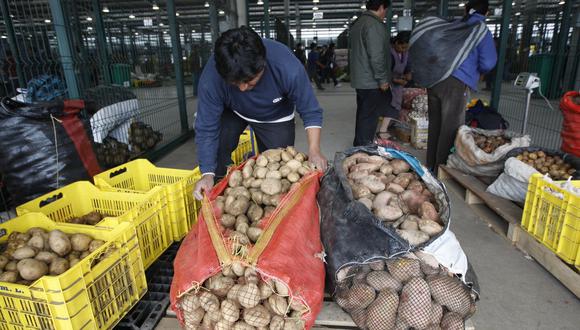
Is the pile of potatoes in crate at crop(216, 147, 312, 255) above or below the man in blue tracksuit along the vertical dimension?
below

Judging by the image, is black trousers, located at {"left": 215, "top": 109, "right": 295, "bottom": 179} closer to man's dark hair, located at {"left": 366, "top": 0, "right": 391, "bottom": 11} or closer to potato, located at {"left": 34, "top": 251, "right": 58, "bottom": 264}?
potato, located at {"left": 34, "top": 251, "right": 58, "bottom": 264}

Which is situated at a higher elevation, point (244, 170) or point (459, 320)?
point (244, 170)

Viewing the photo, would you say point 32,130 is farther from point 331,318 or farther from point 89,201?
point 331,318

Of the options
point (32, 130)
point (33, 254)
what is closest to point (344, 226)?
point (33, 254)

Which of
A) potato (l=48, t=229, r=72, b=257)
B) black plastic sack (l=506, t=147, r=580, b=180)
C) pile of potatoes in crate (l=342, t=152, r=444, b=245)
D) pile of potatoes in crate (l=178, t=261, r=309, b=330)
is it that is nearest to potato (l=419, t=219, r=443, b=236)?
pile of potatoes in crate (l=342, t=152, r=444, b=245)

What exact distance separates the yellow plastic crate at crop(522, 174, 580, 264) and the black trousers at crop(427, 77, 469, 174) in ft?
4.85

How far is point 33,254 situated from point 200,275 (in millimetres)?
1021

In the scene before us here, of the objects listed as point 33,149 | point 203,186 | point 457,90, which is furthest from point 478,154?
point 33,149

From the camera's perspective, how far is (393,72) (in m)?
6.07

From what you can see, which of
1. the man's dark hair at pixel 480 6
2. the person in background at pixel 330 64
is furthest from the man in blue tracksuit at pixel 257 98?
the person in background at pixel 330 64

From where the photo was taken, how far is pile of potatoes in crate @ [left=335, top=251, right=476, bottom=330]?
1.58 meters

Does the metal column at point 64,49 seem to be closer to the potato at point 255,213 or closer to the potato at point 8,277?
the potato at point 8,277

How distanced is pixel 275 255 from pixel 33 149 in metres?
2.50

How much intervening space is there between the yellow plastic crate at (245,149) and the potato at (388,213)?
7.55 ft
